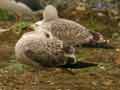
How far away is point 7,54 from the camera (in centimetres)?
684

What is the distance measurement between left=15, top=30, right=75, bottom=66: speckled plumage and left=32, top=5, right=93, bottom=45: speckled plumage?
91 centimetres

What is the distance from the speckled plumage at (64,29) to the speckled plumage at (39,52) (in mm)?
910

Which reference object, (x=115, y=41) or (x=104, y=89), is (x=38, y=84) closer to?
(x=104, y=89)

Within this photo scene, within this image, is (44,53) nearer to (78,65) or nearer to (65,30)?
(78,65)

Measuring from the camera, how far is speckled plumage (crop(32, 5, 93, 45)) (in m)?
6.87

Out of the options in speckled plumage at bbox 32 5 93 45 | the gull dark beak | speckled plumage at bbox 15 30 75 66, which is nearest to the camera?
speckled plumage at bbox 15 30 75 66

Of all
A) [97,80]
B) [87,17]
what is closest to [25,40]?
[97,80]

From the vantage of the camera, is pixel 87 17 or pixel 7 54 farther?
pixel 87 17

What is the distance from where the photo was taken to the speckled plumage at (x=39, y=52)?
18.9 ft

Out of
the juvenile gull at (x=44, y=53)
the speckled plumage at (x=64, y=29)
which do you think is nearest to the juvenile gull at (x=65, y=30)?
the speckled plumage at (x=64, y=29)

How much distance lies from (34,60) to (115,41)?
7.45ft

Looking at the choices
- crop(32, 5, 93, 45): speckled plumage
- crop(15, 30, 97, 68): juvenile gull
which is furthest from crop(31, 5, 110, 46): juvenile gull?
crop(15, 30, 97, 68): juvenile gull

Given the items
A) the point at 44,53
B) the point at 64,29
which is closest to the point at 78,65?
the point at 44,53

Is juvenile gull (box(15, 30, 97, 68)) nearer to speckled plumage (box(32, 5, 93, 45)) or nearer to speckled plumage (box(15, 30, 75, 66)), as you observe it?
speckled plumage (box(15, 30, 75, 66))
